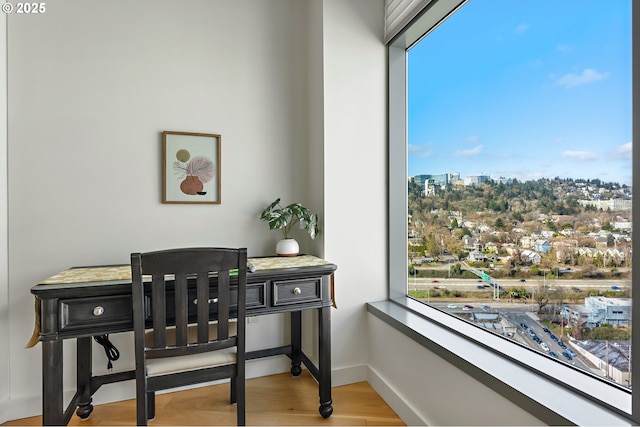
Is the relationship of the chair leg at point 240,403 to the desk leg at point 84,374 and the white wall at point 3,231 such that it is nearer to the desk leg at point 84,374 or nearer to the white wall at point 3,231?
the desk leg at point 84,374

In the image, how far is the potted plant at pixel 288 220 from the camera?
2.22 metres

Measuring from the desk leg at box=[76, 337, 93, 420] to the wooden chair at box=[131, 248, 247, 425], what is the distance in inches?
16.8

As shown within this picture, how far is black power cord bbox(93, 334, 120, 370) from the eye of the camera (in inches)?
79.4

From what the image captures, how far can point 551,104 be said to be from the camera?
4.60 ft

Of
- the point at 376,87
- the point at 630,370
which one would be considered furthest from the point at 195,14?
the point at 630,370

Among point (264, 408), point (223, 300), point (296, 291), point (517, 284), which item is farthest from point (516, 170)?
point (264, 408)

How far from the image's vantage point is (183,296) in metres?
1.52

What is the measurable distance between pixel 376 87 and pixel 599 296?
170 centimetres

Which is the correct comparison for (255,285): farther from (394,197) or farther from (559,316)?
(559,316)

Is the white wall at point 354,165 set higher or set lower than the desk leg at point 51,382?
higher

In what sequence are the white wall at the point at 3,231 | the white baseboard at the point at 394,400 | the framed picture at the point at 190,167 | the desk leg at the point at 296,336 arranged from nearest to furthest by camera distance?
the white baseboard at the point at 394,400 < the white wall at the point at 3,231 < the framed picture at the point at 190,167 < the desk leg at the point at 296,336

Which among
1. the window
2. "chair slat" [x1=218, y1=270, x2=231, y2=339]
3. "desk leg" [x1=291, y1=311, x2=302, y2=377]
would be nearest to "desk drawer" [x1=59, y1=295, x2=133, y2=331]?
Answer: "chair slat" [x1=218, y1=270, x2=231, y2=339]

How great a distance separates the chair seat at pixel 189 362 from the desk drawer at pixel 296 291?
0.34 meters

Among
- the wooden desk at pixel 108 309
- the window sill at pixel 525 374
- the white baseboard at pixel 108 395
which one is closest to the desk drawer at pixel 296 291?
the wooden desk at pixel 108 309
